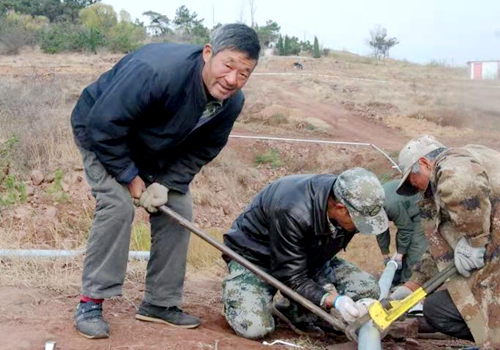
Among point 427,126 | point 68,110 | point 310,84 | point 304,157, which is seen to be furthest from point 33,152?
point 310,84

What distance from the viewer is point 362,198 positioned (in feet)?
12.6

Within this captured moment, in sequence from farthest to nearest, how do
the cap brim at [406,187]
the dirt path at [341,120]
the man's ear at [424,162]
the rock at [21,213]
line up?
1. the dirt path at [341,120]
2. the rock at [21,213]
3. the cap brim at [406,187]
4. the man's ear at [424,162]

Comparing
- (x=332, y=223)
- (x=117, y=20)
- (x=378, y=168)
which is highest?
(x=117, y=20)

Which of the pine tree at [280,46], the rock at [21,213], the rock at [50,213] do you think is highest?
the pine tree at [280,46]

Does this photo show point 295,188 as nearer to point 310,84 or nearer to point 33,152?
point 33,152

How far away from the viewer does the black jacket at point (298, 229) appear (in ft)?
13.2

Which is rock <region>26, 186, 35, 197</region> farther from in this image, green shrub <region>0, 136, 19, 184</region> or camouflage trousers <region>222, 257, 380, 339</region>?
camouflage trousers <region>222, 257, 380, 339</region>

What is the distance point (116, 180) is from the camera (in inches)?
147

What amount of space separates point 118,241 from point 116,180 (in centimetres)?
33

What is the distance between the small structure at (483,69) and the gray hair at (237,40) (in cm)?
1729

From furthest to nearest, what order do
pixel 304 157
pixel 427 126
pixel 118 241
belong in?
pixel 427 126, pixel 304 157, pixel 118 241

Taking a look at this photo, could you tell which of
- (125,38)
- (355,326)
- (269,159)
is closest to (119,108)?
(355,326)

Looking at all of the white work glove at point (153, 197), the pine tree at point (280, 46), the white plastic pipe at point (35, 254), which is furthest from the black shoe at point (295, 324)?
the pine tree at point (280, 46)

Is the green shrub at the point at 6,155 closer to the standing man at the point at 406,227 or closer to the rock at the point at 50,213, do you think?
the rock at the point at 50,213
